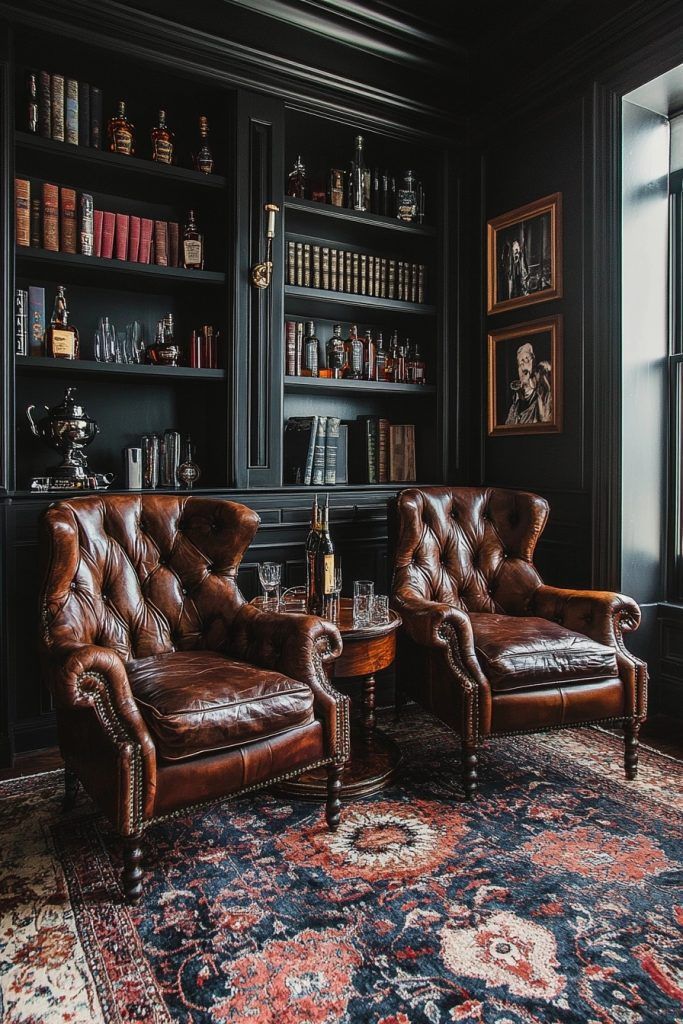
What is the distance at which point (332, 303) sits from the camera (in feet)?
12.5

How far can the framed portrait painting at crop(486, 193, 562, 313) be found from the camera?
11.6ft

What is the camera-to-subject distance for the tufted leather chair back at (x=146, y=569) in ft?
7.82

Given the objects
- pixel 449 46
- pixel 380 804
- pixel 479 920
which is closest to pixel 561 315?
pixel 449 46

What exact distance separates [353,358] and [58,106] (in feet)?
5.68

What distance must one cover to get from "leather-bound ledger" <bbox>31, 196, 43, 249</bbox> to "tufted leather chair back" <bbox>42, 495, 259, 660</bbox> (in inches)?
49.0

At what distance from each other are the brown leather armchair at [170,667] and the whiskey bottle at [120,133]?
1624 millimetres

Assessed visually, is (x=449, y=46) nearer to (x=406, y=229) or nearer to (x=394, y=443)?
A: (x=406, y=229)

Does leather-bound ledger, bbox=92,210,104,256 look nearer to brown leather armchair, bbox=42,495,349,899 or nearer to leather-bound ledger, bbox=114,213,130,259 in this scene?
leather-bound ledger, bbox=114,213,130,259

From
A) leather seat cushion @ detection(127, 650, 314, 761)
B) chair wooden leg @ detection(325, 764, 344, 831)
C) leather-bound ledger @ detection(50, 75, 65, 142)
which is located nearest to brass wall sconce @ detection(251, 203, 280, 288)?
leather-bound ledger @ detection(50, 75, 65, 142)

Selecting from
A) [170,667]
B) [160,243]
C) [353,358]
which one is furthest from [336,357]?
[170,667]

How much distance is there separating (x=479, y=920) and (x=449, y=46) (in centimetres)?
392

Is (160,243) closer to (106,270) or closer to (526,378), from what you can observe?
(106,270)

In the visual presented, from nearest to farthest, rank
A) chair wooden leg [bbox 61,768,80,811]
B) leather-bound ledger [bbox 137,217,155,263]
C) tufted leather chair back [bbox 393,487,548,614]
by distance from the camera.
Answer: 1. chair wooden leg [bbox 61,768,80,811]
2. tufted leather chair back [bbox 393,487,548,614]
3. leather-bound ledger [bbox 137,217,155,263]

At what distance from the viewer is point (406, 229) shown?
3891mm
